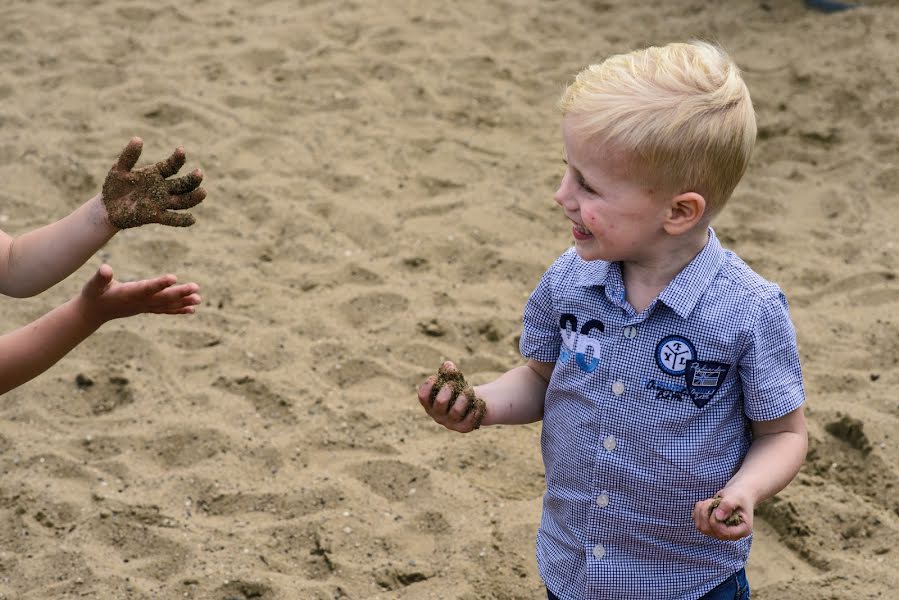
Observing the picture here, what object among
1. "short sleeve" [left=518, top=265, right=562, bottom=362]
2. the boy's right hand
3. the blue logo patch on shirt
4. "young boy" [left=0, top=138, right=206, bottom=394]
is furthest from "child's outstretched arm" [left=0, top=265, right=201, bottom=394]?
the blue logo patch on shirt

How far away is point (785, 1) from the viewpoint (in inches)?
268

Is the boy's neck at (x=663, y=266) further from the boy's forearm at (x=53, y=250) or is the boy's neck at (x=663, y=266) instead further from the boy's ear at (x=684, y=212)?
the boy's forearm at (x=53, y=250)

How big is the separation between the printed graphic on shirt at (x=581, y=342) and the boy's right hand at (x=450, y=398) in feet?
0.64

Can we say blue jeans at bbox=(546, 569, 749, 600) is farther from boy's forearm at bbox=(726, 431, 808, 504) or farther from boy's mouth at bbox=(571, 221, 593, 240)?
boy's mouth at bbox=(571, 221, 593, 240)

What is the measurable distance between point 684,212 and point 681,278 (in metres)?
0.12

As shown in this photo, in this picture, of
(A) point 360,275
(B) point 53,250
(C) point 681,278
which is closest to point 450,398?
(C) point 681,278

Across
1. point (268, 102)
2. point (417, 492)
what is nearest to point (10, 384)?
point (417, 492)

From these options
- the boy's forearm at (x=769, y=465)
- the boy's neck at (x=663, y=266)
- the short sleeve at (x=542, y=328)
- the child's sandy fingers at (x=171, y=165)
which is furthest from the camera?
the child's sandy fingers at (x=171, y=165)

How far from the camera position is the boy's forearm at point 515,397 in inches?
86.1

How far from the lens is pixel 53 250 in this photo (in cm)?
234

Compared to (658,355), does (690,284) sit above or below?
above

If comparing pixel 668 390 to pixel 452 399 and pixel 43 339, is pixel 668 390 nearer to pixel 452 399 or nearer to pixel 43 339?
pixel 452 399

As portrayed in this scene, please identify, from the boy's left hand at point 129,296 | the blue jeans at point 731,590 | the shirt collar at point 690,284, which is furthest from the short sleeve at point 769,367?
the boy's left hand at point 129,296

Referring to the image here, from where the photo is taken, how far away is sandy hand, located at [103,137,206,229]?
227cm
